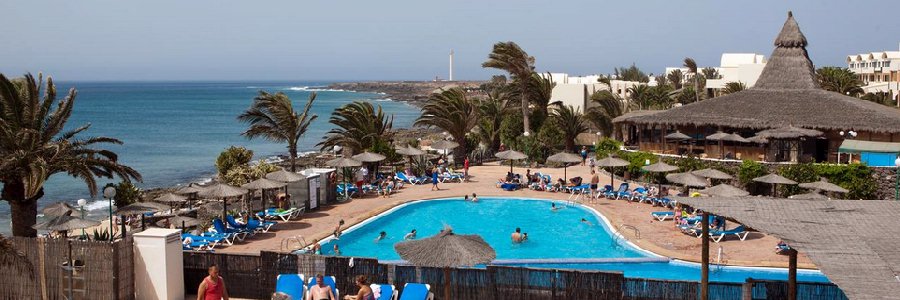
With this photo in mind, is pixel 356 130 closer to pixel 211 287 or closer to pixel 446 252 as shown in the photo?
pixel 211 287

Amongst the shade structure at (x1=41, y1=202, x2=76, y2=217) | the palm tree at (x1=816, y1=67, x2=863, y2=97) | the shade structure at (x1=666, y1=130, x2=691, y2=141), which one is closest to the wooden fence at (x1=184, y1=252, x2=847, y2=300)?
the shade structure at (x1=41, y1=202, x2=76, y2=217)

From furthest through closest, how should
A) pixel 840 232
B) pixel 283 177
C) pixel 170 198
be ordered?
pixel 283 177, pixel 170 198, pixel 840 232

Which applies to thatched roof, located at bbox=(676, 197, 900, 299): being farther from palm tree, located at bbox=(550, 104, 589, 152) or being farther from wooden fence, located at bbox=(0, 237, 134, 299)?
palm tree, located at bbox=(550, 104, 589, 152)

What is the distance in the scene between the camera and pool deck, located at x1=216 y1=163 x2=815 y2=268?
17078 mm

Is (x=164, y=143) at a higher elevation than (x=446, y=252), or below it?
below

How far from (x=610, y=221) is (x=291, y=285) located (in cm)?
1107

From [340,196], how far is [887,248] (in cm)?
1823

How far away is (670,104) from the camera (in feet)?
176

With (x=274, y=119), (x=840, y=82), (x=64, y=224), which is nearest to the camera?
(x=64, y=224)

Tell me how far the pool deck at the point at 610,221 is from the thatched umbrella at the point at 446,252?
6.90 meters

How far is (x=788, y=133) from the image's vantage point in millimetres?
25953

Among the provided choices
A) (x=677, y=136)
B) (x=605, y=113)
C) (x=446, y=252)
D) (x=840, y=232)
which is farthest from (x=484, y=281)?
(x=605, y=113)

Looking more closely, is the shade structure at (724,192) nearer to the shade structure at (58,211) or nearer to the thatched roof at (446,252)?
the thatched roof at (446,252)

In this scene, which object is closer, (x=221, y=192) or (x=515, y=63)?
(x=221, y=192)
